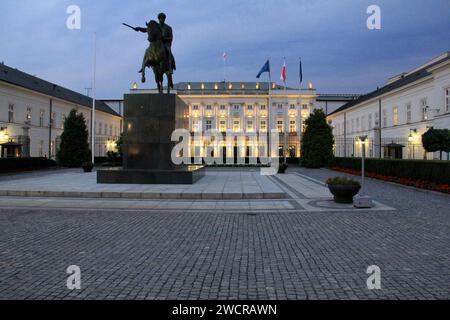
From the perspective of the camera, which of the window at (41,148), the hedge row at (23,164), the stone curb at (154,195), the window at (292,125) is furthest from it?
the window at (292,125)

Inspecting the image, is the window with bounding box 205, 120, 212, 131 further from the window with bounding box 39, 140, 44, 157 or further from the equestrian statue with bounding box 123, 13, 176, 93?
the equestrian statue with bounding box 123, 13, 176, 93

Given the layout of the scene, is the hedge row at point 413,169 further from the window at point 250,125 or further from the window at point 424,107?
the window at point 250,125

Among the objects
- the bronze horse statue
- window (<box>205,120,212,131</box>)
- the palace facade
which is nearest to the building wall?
the bronze horse statue

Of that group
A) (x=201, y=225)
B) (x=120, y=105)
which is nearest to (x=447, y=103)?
(x=201, y=225)

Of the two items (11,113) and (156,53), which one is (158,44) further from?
(11,113)

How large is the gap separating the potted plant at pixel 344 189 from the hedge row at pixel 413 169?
739 cm

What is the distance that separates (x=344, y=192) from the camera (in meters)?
13.1

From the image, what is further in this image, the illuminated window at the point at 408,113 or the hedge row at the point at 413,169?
the illuminated window at the point at 408,113

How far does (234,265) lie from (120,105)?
89374mm

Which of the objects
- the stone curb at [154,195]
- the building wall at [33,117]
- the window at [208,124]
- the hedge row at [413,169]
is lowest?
the stone curb at [154,195]

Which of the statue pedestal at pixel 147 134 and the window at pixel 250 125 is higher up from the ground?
the window at pixel 250 125

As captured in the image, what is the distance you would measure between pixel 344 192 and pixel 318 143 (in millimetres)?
30597

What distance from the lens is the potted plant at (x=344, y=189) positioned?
1303 cm

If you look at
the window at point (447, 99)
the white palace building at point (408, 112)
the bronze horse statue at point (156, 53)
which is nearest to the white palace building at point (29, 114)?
the bronze horse statue at point (156, 53)
